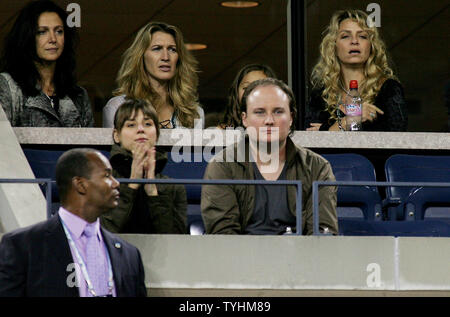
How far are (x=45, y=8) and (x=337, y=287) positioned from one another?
120 inches

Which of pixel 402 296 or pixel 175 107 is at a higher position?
pixel 175 107

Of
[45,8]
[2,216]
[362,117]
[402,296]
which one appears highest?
[45,8]

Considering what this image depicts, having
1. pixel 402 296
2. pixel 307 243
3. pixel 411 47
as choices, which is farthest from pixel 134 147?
pixel 411 47

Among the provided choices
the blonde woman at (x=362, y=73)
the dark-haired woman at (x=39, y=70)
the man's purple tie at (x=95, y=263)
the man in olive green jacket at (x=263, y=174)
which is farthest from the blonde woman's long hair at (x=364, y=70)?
the man's purple tie at (x=95, y=263)

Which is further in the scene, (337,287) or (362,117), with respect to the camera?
(362,117)

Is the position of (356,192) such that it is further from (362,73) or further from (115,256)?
(115,256)

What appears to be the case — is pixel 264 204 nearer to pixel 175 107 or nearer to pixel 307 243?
pixel 307 243

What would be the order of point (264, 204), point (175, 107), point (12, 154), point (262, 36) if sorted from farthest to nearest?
point (262, 36) → point (175, 107) → point (12, 154) → point (264, 204)

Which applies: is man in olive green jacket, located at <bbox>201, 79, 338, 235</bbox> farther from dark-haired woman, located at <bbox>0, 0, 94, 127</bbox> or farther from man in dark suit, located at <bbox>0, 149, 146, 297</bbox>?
dark-haired woman, located at <bbox>0, 0, 94, 127</bbox>

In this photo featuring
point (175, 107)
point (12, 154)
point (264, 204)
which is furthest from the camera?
point (175, 107)

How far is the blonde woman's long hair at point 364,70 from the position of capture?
28.1ft

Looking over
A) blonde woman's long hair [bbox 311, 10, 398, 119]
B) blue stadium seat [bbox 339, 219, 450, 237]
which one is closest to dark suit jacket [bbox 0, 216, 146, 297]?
blue stadium seat [bbox 339, 219, 450, 237]

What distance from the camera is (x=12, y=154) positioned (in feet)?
24.6

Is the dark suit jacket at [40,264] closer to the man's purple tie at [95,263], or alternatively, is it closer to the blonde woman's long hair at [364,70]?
the man's purple tie at [95,263]
